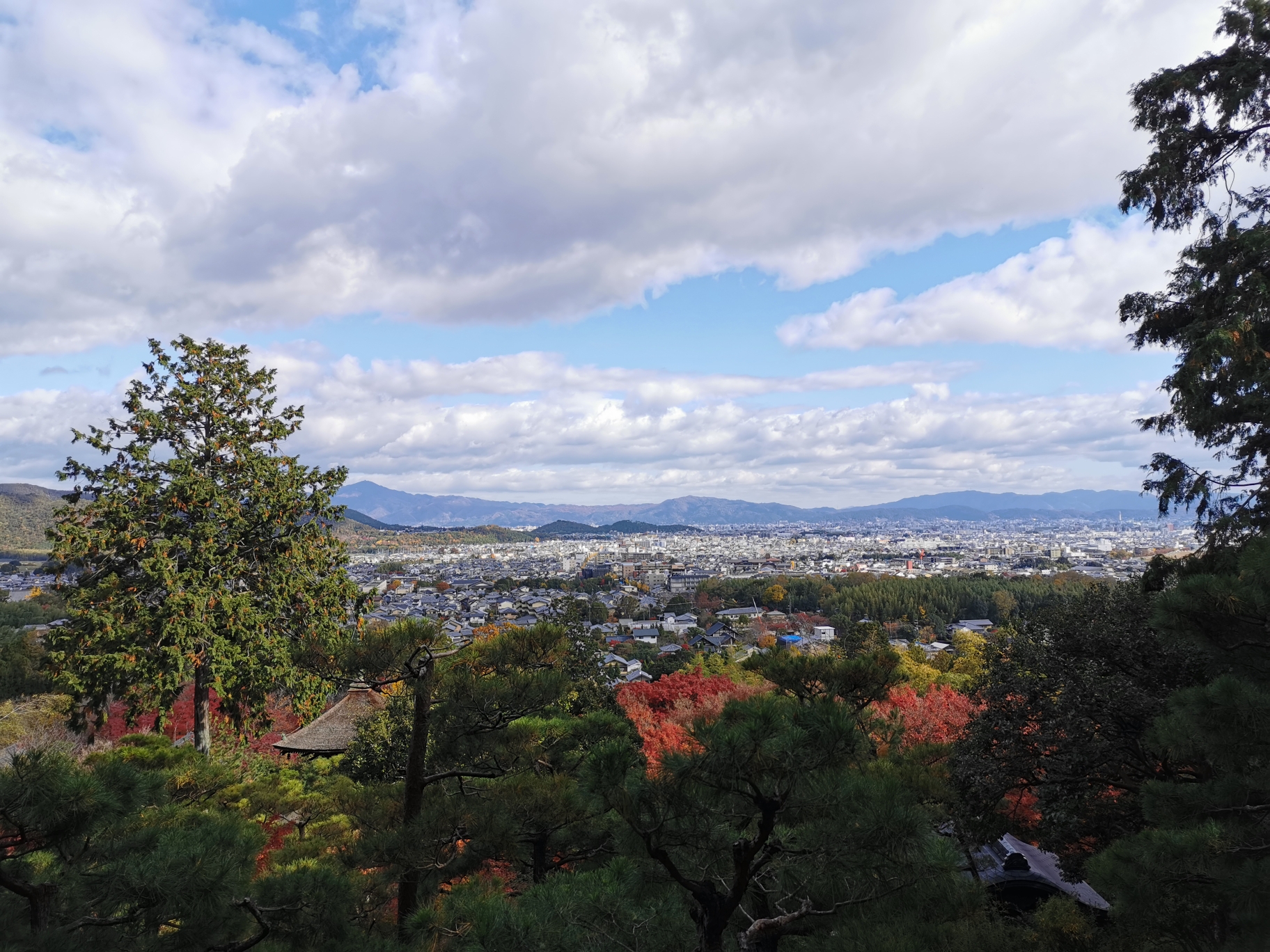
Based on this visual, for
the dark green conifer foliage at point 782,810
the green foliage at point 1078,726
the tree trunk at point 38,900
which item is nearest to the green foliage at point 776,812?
the dark green conifer foliage at point 782,810

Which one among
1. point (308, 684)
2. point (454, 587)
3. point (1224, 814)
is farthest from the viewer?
point (454, 587)

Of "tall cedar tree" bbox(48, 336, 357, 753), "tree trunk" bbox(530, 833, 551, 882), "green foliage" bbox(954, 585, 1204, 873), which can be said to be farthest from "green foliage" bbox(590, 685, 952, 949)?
"tall cedar tree" bbox(48, 336, 357, 753)

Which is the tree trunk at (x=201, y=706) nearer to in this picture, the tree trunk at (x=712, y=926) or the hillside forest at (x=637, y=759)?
the hillside forest at (x=637, y=759)

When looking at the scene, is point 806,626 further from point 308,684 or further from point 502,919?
point 502,919

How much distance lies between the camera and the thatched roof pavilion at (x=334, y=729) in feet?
36.4

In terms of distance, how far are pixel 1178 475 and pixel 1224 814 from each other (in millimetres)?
4215

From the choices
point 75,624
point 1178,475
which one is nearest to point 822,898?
point 1178,475

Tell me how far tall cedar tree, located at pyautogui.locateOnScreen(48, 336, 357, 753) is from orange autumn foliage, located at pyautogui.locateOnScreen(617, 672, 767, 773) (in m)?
5.53

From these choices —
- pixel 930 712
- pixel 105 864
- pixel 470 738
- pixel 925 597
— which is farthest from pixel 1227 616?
pixel 925 597

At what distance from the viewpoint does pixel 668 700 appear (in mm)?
15453

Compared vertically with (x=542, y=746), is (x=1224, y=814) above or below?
above

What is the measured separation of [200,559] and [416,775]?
5509 millimetres

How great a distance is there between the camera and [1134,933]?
155 inches

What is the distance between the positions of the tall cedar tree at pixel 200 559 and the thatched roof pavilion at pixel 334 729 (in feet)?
7.49
